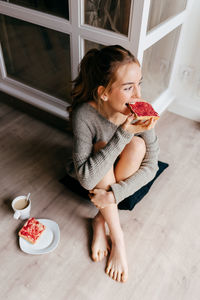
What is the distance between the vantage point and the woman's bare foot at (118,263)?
1.43 m

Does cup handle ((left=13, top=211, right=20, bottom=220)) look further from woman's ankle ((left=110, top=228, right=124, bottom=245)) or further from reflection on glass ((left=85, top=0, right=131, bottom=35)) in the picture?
reflection on glass ((left=85, top=0, right=131, bottom=35))

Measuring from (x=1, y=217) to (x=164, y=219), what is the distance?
0.95m

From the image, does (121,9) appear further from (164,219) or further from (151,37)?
(164,219)

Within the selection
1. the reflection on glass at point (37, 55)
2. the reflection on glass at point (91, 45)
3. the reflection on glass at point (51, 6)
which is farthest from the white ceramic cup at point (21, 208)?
the reflection on glass at point (51, 6)

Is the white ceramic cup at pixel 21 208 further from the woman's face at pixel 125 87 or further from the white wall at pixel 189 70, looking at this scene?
the white wall at pixel 189 70

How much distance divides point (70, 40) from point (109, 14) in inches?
12.5

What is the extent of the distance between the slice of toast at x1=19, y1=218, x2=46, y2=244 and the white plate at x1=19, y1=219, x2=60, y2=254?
30 mm

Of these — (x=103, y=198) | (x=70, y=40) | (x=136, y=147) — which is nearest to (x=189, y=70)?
(x=70, y=40)

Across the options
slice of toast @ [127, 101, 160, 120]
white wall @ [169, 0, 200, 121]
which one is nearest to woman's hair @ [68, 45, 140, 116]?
slice of toast @ [127, 101, 160, 120]

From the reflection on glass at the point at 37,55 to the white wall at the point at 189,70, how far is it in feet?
2.94

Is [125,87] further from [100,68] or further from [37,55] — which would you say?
[37,55]

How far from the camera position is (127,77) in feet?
4.42

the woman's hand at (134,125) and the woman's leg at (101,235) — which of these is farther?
the woman's leg at (101,235)

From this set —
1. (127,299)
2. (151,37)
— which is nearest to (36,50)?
(151,37)
